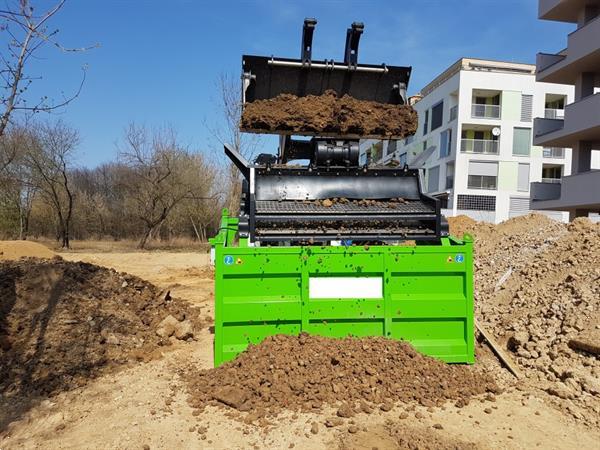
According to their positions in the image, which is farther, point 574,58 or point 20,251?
point 574,58

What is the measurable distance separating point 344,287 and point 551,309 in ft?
9.45

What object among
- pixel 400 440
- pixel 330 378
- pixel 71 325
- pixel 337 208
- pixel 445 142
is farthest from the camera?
pixel 445 142

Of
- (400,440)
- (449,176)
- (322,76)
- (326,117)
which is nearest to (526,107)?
(449,176)

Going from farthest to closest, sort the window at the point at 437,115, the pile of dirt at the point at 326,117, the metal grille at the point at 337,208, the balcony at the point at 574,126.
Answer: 1. the window at the point at 437,115
2. the balcony at the point at 574,126
3. the pile of dirt at the point at 326,117
4. the metal grille at the point at 337,208

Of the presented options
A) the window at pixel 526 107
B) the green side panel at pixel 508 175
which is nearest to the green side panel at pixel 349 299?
the green side panel at pixel 508 175

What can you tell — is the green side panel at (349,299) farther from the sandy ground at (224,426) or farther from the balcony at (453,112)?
the balcony at (453,112)

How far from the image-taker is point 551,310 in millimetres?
5348

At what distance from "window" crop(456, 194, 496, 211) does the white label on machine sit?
34.5 metres

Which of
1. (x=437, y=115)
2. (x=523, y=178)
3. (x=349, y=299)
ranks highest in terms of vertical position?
(x=437, y=115)

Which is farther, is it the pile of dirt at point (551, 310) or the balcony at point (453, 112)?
the balcony at point (453, 112)

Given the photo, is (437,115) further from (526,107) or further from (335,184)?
(335,184)

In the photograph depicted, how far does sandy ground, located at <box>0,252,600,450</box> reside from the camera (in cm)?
306

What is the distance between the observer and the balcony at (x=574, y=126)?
70.3 ft

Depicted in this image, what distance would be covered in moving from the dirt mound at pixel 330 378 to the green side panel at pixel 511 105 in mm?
37492
